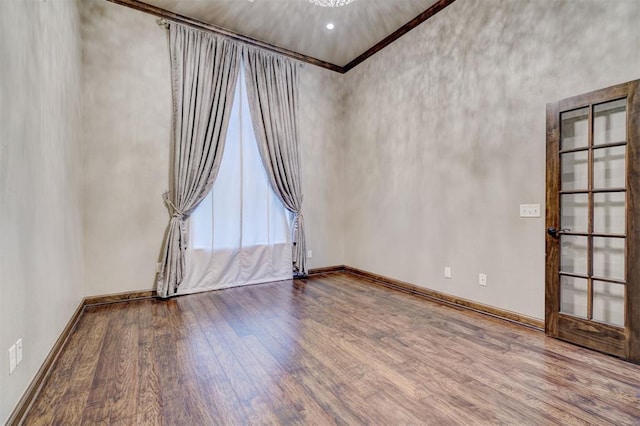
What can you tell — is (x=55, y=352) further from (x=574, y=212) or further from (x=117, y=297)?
(x=574, y=212)

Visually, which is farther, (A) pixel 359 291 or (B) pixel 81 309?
(A) pixel 359 291

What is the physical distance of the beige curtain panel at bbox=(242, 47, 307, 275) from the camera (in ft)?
14.5

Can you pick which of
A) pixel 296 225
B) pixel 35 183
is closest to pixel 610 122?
pixel 296 225

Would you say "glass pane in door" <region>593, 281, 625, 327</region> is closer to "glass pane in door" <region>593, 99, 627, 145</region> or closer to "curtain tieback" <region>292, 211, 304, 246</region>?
"glass pane in door" <region>593, 99, 627, 145</region>

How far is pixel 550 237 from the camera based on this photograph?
104 inches

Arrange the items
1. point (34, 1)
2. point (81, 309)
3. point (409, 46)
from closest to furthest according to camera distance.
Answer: point (34, 1) → point (81, 309) → point (409, 46)

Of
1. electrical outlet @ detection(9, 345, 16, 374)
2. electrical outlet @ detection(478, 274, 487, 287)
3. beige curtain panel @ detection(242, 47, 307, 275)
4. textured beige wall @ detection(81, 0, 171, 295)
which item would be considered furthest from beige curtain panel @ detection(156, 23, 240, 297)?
electrical outlet @ detection(478, 274, 487, 287)

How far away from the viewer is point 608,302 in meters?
2.37

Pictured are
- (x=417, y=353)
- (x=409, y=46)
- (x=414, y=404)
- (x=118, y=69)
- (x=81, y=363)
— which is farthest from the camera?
(x=409, y=46)

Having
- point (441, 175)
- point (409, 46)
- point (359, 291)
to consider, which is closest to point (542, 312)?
point (441, 175)

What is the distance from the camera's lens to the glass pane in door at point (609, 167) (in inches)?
90.4

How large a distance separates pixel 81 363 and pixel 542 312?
378cm

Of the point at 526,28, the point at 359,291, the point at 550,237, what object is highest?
the point at 526,28

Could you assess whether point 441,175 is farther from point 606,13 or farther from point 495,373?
point 495,373
